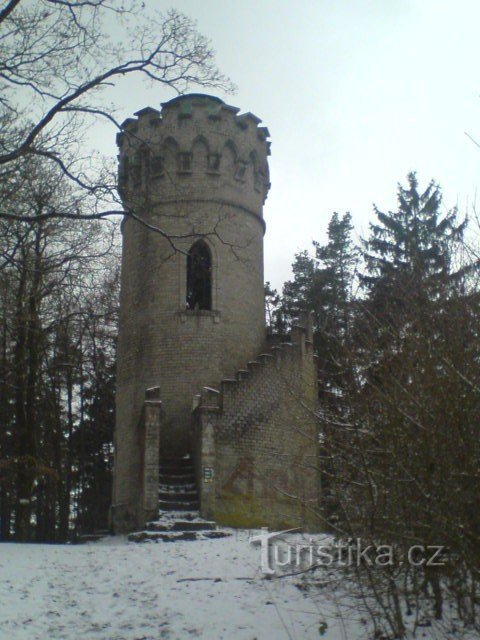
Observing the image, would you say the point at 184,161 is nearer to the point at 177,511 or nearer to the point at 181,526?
the point at 177,511

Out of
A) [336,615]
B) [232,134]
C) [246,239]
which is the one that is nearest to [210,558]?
[336,615]

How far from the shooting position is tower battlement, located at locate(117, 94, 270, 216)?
1978cm

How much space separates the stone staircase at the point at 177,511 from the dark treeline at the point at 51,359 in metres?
2.76

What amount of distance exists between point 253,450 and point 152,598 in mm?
7690

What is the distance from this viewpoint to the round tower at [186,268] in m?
18.4

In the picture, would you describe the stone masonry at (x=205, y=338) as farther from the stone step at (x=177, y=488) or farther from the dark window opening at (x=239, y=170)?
the stone step at (x=177, y=488)

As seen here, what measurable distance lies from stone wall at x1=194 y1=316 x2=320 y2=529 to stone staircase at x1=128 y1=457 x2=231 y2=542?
0.42m

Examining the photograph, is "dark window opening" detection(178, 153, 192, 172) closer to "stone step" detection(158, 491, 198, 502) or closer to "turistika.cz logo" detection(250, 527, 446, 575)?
"stone step" detection(158, 491, 198, 502)

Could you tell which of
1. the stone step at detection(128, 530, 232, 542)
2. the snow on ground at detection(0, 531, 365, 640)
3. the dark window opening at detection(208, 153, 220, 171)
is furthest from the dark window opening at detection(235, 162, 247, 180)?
the snow on ground at detection(0, 531, 365, 640)

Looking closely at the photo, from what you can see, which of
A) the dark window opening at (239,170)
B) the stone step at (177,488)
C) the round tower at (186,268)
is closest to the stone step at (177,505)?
the stone step at (177,488)

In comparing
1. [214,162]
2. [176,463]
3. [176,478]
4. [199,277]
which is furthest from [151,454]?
[214,162]

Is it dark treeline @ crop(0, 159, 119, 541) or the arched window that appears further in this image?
the arched window

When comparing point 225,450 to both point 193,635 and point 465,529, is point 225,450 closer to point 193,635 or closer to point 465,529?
point 193,635

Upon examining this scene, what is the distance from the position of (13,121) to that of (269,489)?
9265mm
